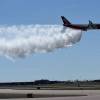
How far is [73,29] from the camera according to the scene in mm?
102312

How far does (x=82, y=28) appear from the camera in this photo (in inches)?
3944

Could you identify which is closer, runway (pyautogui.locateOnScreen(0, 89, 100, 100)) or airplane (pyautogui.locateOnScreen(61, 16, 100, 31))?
runway (pyautogui.locateOnScreen(0, 89, 100, 100))

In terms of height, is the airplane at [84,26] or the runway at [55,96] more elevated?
the airplane at [84,26]

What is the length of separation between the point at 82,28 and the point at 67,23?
5.03 metres

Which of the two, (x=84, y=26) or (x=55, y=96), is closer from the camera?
(x=55, y=96)

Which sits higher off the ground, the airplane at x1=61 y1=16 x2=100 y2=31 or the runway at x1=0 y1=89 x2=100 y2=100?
the airplane at x1=61 y1=16 x2=100 y2=31

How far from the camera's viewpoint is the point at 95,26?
9988 cm

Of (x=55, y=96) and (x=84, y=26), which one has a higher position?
(x=84, y=26)

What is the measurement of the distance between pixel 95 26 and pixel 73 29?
614 cm

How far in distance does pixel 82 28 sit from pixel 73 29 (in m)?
3.08

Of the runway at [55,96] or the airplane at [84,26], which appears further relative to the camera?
the airplane at [84,26]

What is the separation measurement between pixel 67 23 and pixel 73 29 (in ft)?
7.95
